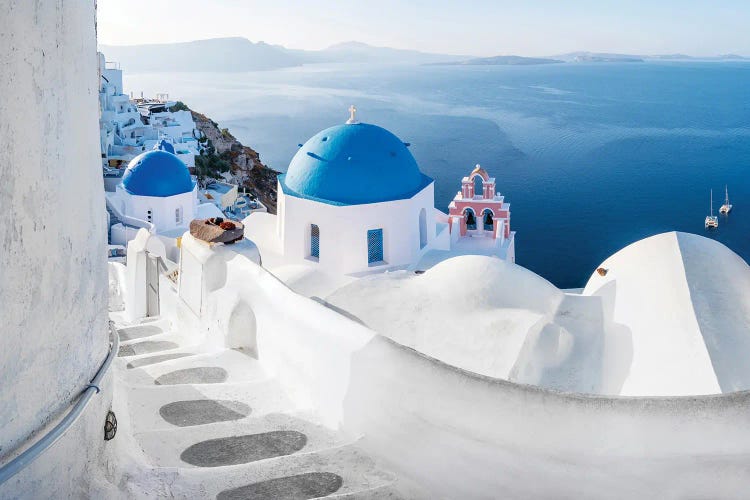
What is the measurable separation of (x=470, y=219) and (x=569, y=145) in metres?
32.8

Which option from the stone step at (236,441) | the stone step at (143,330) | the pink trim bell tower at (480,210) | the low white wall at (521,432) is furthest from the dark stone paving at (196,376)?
the pink trim bell tower at (480,210)

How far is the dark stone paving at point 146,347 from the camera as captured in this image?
480 cm

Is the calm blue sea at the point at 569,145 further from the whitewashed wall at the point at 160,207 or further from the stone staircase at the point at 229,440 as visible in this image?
the stone staircase at the point at 229,440

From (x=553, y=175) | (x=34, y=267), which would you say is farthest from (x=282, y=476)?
(x=553, y=175)

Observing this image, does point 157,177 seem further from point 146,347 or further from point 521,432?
point 521,432

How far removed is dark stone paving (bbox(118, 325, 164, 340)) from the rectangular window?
6479 mm

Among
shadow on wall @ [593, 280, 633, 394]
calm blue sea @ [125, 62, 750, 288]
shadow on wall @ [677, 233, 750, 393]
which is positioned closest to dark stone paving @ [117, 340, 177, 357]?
shadow on wall @ [593, 280, 633, 394]

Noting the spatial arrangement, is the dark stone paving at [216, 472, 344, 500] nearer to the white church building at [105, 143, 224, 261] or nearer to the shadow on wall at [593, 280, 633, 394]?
the shadow on wall at [593, 280, 633, 394]

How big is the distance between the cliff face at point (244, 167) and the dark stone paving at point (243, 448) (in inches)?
1305

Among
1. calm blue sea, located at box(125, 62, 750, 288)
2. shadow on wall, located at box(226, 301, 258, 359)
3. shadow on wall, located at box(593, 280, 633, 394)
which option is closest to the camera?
shadow on wall, located at box(226, 301, 258, 359)

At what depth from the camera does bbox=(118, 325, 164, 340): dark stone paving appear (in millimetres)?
5334

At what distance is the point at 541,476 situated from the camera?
255 cm

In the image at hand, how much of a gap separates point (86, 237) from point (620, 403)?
5.55 ft

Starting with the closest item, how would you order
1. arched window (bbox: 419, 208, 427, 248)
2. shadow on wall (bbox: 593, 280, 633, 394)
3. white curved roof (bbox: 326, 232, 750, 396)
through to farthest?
white curved roof (bbox: 326, 232, 750, 396), shadow on wall (bbox: 593, 280, 633, 394), arched window (bbox: 419, 208, 427, 248)
